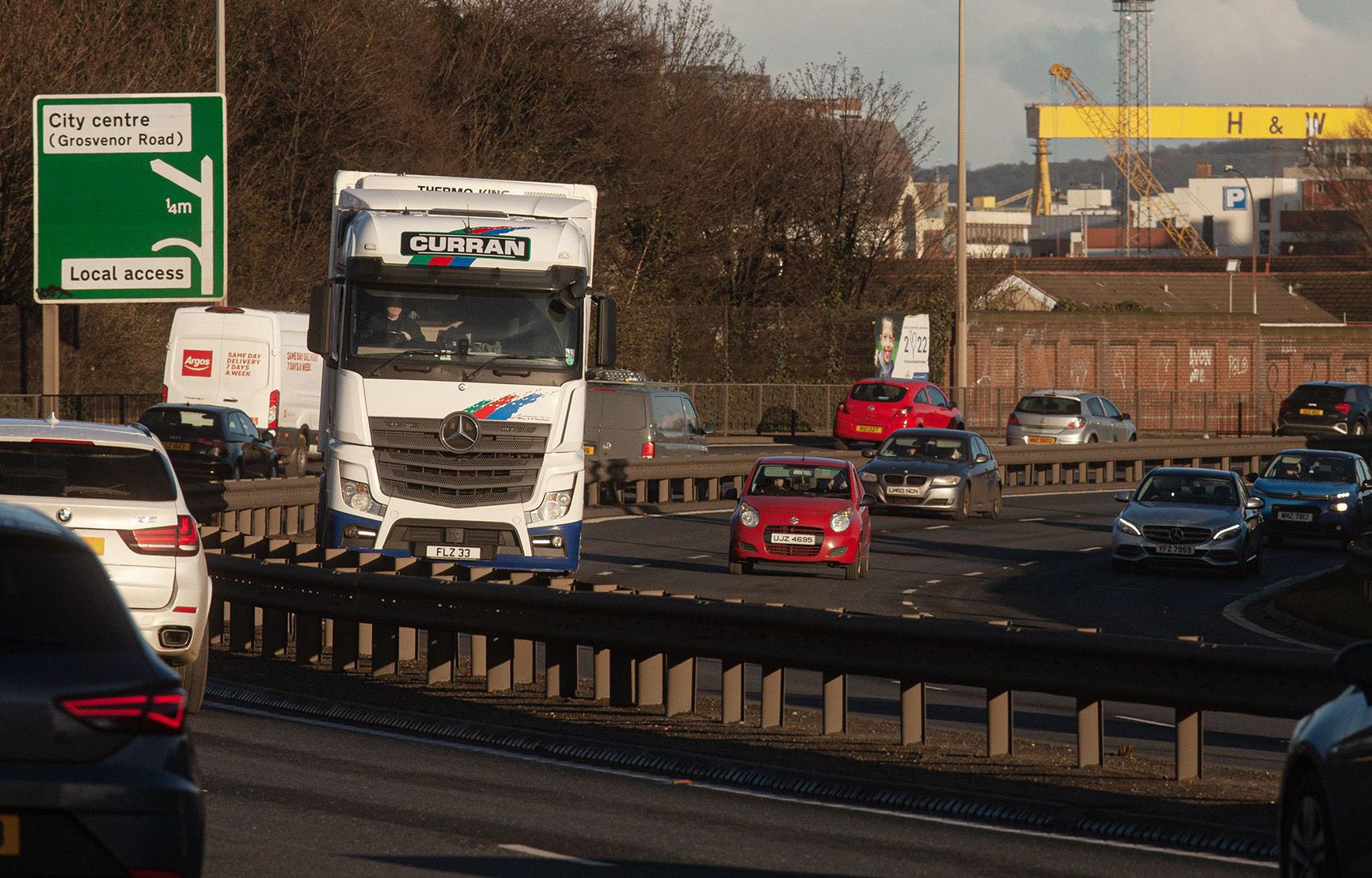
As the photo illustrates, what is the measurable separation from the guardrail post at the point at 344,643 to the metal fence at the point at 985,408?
3763cm

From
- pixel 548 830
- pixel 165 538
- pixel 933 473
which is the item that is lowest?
pixel 548 830

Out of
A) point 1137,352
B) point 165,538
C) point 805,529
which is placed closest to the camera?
point 165,538

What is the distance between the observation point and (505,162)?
58281 millimetres

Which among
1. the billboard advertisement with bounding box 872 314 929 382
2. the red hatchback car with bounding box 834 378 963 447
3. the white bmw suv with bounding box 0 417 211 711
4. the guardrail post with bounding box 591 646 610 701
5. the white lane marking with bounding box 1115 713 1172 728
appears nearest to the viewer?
the white bmw suv with bounding box 0 417 211 711

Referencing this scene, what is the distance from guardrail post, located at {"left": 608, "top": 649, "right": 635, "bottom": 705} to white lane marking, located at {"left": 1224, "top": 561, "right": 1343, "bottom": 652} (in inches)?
316

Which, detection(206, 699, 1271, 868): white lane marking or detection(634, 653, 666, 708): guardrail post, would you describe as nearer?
detection(206, 699, 1271, 868): white lane marking

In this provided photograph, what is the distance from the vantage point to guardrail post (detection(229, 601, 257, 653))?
51.7 ft

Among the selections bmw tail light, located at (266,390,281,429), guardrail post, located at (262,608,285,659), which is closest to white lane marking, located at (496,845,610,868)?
guardrail post, located at (262,608,285,659)

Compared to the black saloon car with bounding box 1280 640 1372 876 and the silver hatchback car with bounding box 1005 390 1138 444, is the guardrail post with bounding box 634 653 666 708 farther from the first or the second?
the silver hatchback car with bounding box 1005 390 1138 444

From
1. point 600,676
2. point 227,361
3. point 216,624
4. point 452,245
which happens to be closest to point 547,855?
point 600,676

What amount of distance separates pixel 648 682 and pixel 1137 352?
60.8 m

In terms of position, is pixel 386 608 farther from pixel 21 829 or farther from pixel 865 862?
pixel 21 829

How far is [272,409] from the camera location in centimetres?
3647

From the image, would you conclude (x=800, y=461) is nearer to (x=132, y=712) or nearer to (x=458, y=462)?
(x=458, y=462)
